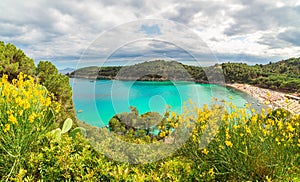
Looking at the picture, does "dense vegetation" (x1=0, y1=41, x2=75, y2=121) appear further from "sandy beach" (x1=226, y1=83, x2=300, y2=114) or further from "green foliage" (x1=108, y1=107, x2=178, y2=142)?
"sandy beach" (x1=226, y1=83, x2=300, y2=114)

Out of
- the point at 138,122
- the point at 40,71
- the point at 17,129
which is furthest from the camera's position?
the point at 40,71

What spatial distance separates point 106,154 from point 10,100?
1104 mm

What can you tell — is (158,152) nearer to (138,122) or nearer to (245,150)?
(245,150)

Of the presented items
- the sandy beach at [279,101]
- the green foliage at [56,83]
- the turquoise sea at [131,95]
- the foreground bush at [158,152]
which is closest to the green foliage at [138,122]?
the turquoise sea at [131,95]

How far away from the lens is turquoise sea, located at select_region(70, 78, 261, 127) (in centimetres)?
330

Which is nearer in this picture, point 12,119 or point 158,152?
point 12,119

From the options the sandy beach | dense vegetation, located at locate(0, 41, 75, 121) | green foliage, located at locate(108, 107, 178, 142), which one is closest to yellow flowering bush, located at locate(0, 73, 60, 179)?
green foliage, located at locate(108, 107, 178, 142)

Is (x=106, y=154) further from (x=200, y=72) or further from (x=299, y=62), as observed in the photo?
(x=299, y=62)

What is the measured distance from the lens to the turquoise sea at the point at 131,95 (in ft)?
10.8

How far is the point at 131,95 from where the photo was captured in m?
3.70

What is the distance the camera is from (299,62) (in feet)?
172

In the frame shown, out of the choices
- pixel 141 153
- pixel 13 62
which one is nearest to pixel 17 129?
pixel 141 153

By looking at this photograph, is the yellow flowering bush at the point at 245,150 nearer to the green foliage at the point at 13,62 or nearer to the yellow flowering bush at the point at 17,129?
the yellow flowering bush at the point at 17,129

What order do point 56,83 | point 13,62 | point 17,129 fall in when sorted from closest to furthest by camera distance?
1. point 17,129
2. point 13,62
3. point 56,83
